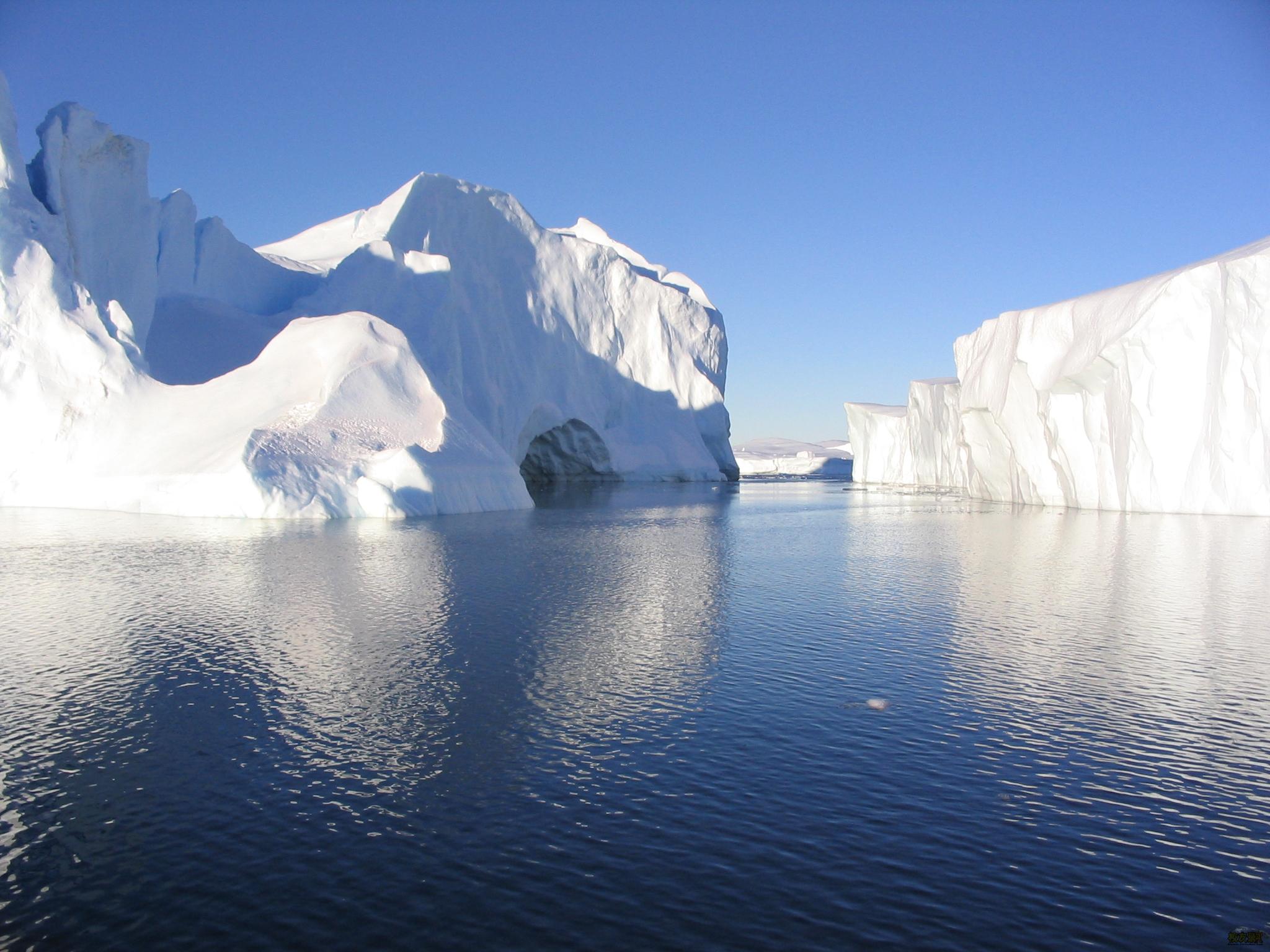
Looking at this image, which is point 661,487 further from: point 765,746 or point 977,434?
point 765,746

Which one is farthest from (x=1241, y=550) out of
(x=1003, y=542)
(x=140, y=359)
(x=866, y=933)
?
(x=140, y=359)

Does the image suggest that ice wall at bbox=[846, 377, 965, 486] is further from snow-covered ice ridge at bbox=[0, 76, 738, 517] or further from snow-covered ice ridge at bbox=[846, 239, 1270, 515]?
snow-covered ice ridge at bbox=[0, 76, 738, 517]

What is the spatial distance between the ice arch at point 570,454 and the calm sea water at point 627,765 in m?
37.3

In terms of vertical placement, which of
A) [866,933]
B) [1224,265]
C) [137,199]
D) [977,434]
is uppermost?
[137,199]

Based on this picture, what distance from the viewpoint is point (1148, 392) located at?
26.4m

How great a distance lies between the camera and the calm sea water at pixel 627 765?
4.30 metres

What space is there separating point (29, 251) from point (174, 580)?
20302 mm

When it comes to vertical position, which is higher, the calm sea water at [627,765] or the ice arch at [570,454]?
the ice arch at [570,454]

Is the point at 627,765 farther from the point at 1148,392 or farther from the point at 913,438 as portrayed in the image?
the point at 913,438

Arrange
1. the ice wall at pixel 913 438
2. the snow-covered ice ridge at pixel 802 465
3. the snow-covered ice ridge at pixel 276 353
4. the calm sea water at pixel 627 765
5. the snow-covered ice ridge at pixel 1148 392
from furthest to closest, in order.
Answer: the snow-covered ice ridge at pixel 802 465 → the ice wall at pixel 913 438 → the snow-covered ice ridge at pixel 1148 392 → the snow-covered ice ridge at pixel 276 353 → the calm sea water at pixel 627 765

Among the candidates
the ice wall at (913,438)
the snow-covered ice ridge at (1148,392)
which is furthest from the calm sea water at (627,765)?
the ice wall at (913,438)

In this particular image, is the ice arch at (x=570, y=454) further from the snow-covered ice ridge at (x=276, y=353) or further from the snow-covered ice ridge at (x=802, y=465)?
Answer: the snow-covered ice ridge at (x=802, y=465)

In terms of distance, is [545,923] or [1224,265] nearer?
[545,923]

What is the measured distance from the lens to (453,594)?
485 inches
